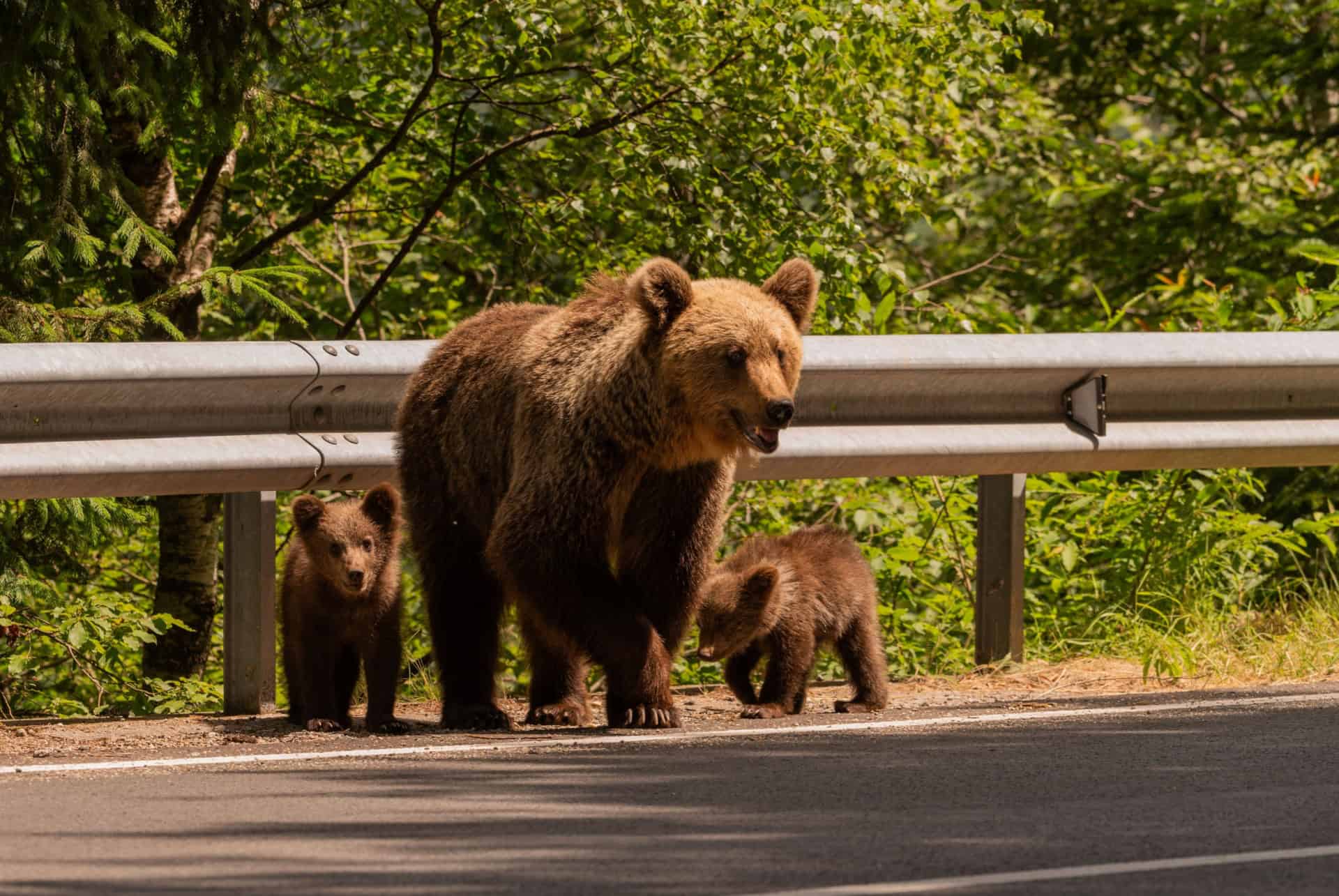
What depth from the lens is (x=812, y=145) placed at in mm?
11727

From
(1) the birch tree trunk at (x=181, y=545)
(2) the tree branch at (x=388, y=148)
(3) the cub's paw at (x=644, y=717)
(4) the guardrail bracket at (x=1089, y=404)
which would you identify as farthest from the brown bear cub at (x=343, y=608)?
(2) the tree branch at (x=388, y=148)

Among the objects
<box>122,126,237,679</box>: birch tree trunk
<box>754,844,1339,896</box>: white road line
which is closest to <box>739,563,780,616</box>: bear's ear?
<box>122,126,237,679</box>: birch tree trunk

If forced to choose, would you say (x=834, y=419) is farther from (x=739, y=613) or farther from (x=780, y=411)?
(x=780, y=411)

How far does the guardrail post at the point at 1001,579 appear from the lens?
26.0ft

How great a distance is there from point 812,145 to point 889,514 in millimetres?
2350

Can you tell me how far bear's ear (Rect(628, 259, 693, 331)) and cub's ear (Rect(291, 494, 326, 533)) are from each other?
1624mm

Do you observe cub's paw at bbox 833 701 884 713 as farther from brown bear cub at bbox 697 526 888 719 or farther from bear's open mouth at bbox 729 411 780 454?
bear's open mouth at bbox 729 411 780 454

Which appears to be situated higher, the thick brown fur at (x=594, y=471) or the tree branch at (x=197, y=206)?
the tree branch at (x=197, y=206)

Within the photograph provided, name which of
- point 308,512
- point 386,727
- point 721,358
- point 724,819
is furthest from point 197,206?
point 724,819

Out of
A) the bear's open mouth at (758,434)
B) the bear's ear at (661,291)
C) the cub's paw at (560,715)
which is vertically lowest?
the cub's paw at (560,715)

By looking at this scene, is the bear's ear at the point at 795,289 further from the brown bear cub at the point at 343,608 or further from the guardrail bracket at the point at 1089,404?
the brown bear cub at the point at 343,608

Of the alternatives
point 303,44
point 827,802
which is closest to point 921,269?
point 303,44

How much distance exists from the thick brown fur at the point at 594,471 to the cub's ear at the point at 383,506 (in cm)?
22

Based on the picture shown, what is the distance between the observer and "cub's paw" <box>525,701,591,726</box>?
693 cm
